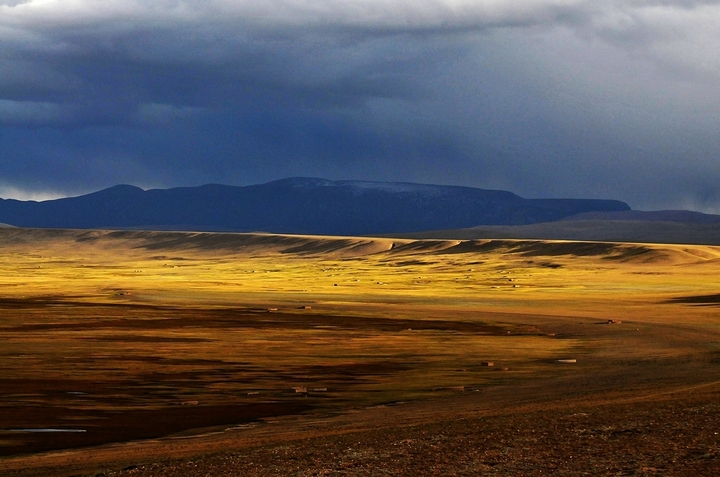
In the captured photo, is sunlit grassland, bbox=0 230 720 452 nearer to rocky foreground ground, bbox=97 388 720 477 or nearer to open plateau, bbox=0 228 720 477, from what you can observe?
open plateau, bbox=0 228 720 477

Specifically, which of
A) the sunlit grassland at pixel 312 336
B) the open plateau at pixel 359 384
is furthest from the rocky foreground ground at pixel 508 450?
the sunlit grassland at pixel 312 336

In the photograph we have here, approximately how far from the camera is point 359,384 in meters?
31.7

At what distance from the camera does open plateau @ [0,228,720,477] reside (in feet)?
60.8

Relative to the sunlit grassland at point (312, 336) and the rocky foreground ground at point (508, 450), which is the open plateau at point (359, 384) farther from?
the sunlit grassland at point (312, 336)

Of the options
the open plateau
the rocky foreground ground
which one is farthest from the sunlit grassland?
the rocky foreground ground

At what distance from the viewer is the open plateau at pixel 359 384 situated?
1855 centimetres

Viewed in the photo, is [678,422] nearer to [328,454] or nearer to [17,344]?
[328,454]

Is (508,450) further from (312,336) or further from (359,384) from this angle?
(312,336)

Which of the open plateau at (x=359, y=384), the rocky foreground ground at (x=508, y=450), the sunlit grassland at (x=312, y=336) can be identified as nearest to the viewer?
the rocky foreground ground at (x=508, y=450)

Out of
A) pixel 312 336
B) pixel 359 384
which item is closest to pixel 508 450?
pixel 359 384

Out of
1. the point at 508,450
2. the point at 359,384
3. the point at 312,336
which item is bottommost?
the point at 359,384

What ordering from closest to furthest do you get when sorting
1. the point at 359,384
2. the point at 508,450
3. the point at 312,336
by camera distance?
the point at 508,450 → the point at 359,384 → the point at 312,336

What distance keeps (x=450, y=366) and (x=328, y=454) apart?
721 inches

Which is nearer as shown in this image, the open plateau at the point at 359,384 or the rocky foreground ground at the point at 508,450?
the rocky foreground ground at the point at 508,450
